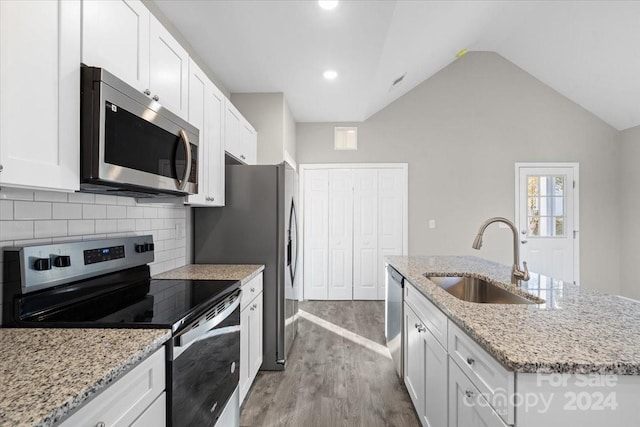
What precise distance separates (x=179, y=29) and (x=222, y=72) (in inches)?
31.1

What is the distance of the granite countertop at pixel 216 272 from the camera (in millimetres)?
2027

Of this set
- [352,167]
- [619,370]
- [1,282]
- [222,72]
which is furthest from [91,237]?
[352,167]

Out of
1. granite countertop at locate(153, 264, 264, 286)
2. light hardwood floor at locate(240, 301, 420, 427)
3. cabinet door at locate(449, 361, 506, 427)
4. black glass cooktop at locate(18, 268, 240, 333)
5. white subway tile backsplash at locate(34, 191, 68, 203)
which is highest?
white subway tile backsplash at locate(34, 191, 68, 203)

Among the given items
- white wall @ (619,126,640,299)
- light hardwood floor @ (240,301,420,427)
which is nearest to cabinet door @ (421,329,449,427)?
light hardwood floor @ (240,301,420,427)

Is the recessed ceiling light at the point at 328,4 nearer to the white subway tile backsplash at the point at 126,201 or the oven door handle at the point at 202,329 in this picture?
the white subway tile backsplash at the point at 126,201

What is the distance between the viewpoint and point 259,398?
2.24 meters

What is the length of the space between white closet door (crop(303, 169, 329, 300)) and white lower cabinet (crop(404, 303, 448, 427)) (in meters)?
2.79

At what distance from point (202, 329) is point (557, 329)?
4.29ft

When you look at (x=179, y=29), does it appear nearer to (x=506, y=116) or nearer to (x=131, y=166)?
(x=131, y=166)

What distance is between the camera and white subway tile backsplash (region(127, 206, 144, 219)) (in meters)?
1.84

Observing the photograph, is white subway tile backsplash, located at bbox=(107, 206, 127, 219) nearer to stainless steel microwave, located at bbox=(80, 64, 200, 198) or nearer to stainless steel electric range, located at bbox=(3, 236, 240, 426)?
stainless steel electric range, located at bbox=(3, 236, 240, 426)

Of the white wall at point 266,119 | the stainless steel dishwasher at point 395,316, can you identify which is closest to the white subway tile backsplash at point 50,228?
the stainless steel dishwasher at point 395,316

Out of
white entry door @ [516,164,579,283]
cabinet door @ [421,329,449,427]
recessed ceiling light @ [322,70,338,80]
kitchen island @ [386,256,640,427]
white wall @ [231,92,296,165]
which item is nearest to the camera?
kitchen island @ [386,256,640,427]

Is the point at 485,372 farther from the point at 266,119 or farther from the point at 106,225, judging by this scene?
the point at 266,119
